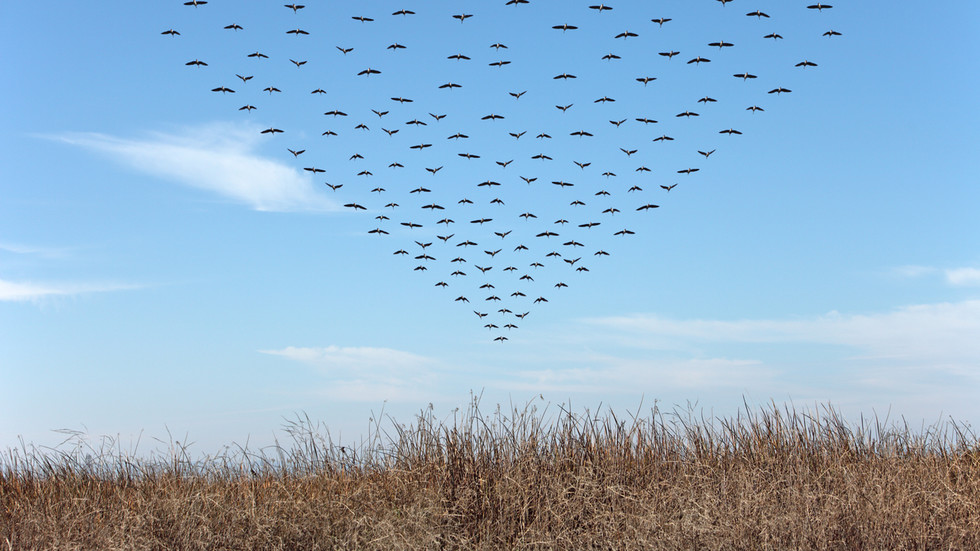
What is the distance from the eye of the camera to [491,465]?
1362cm

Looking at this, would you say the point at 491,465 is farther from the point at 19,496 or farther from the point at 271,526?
the point at 19,496

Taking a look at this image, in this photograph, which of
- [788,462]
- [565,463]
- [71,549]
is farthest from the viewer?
[788,462]

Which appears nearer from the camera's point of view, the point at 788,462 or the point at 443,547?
the point at 443,547

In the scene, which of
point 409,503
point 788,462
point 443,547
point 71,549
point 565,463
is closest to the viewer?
point 71,549

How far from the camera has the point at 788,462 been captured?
15.1 m

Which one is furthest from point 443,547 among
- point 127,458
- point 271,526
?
point 127,458

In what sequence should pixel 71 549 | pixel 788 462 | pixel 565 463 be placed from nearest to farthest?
pixel 71 549 < pixel 565 463 < pixel 788 462

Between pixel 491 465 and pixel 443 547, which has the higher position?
pixel 491 465

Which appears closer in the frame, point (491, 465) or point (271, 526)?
point (271, 526)

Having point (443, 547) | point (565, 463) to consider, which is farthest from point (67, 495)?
point (565, 463)

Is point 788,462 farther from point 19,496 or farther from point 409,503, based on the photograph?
point 19,496

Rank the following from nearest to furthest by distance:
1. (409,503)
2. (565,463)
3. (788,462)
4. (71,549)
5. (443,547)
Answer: (71,549) < (443,547) < (409,503) < (565,463) < (788,462)

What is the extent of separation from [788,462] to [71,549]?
12.6 metres

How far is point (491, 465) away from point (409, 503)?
1.62 metres
